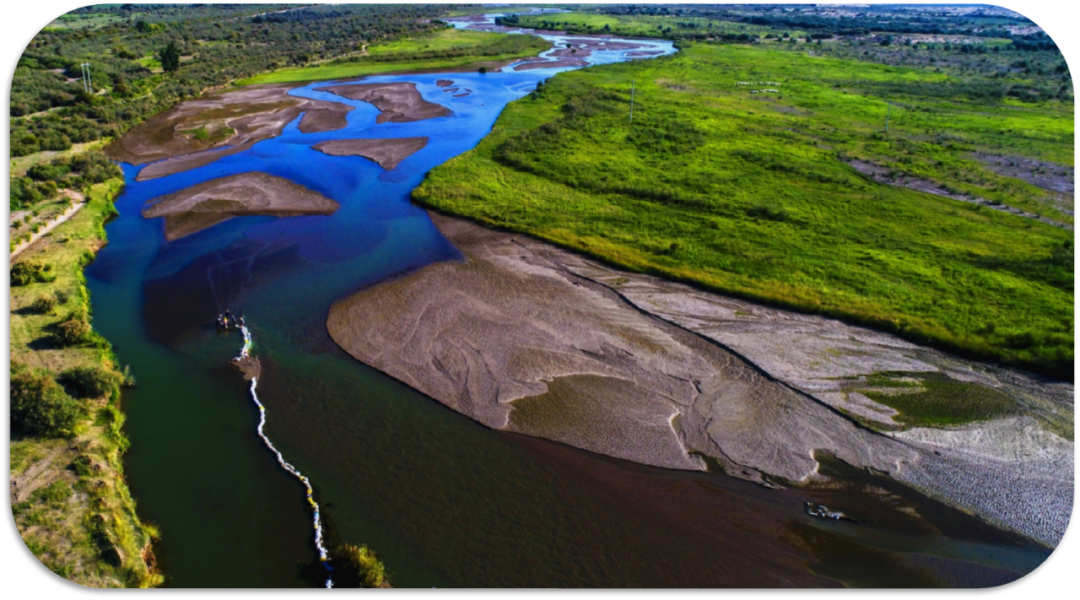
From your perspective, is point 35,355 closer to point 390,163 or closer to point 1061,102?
point 390,163

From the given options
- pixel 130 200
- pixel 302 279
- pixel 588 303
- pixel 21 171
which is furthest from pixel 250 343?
pixel 21 171

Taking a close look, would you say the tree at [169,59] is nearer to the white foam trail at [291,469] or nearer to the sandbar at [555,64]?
the sandbar at [555,64]

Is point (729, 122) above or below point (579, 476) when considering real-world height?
above

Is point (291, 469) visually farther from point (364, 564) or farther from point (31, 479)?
point (31, 479)

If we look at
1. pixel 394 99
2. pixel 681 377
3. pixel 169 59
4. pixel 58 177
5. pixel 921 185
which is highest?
pixel 169 59

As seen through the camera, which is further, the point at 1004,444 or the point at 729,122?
the point at 729,122

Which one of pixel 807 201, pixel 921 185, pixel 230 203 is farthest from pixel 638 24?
pixel 230 203
